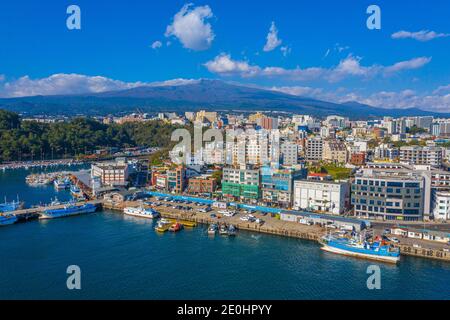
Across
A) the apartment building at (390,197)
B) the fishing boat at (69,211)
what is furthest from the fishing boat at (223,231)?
the fishing boat at (69,211)

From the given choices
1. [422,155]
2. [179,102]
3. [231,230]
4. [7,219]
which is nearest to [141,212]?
[231,230]

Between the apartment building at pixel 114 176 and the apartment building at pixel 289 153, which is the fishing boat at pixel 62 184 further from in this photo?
the apartment building at pixel 289 153

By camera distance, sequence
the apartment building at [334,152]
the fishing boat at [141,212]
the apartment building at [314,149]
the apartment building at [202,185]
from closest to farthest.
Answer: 1. the fishing boat at [141,212]
2. the apartment building at [202,185]
3. the apartment building at [334,152]
4. the apartment building at [314,149]

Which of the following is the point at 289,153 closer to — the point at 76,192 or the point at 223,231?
the point at 76,192

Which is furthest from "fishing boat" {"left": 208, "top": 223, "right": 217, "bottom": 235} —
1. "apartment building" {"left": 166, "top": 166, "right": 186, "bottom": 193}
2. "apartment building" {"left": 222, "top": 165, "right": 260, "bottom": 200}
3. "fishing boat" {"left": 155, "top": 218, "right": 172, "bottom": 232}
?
"apartment building" {"left": 166, "top": 166, "right": 186, "bottom": 193}

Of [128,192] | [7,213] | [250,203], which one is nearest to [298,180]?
[250,203]

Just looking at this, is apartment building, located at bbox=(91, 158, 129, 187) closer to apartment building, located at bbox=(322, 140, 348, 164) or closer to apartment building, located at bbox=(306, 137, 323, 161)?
apartment building, located at bbox=(306, 137, 323, 161)

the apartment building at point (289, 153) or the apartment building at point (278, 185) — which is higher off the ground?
the apartment building at point (289, 153)

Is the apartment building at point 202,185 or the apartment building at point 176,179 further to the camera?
the apartment building at point 176,179
